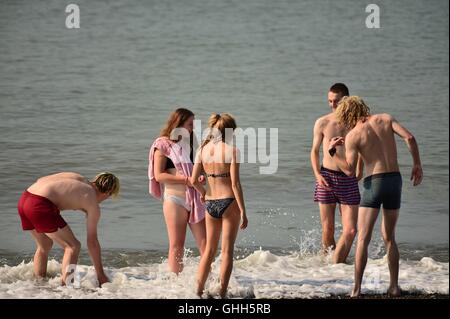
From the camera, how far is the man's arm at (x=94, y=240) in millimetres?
8305

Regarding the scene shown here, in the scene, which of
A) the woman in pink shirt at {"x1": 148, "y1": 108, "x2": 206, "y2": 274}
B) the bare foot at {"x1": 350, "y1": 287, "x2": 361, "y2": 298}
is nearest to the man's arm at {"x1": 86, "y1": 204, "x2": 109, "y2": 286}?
the woman in pink shirt at {"x1": 148, "y1": 108, "x2": 206, "y2": 274}

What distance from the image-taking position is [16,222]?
11.6 metres

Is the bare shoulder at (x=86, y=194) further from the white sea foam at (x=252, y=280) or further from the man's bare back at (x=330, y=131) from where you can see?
the man's bare back at (x=330, y=131)

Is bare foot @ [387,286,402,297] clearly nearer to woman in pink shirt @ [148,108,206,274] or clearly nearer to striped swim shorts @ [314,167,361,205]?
striped swim shorts @ [314,167,361,205]

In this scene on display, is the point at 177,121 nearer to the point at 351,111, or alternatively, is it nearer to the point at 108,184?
the point at 108,184

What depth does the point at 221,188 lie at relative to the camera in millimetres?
7871

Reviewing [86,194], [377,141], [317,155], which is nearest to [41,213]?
[86,194]

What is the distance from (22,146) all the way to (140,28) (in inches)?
579

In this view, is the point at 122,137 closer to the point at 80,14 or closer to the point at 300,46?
the point at 300,46

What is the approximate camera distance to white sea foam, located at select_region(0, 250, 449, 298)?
8422mm

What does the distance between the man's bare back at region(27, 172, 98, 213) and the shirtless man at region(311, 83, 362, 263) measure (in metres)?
1.91

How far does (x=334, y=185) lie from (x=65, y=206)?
91.1 inches

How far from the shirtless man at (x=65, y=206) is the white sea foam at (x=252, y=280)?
26 centimetres
